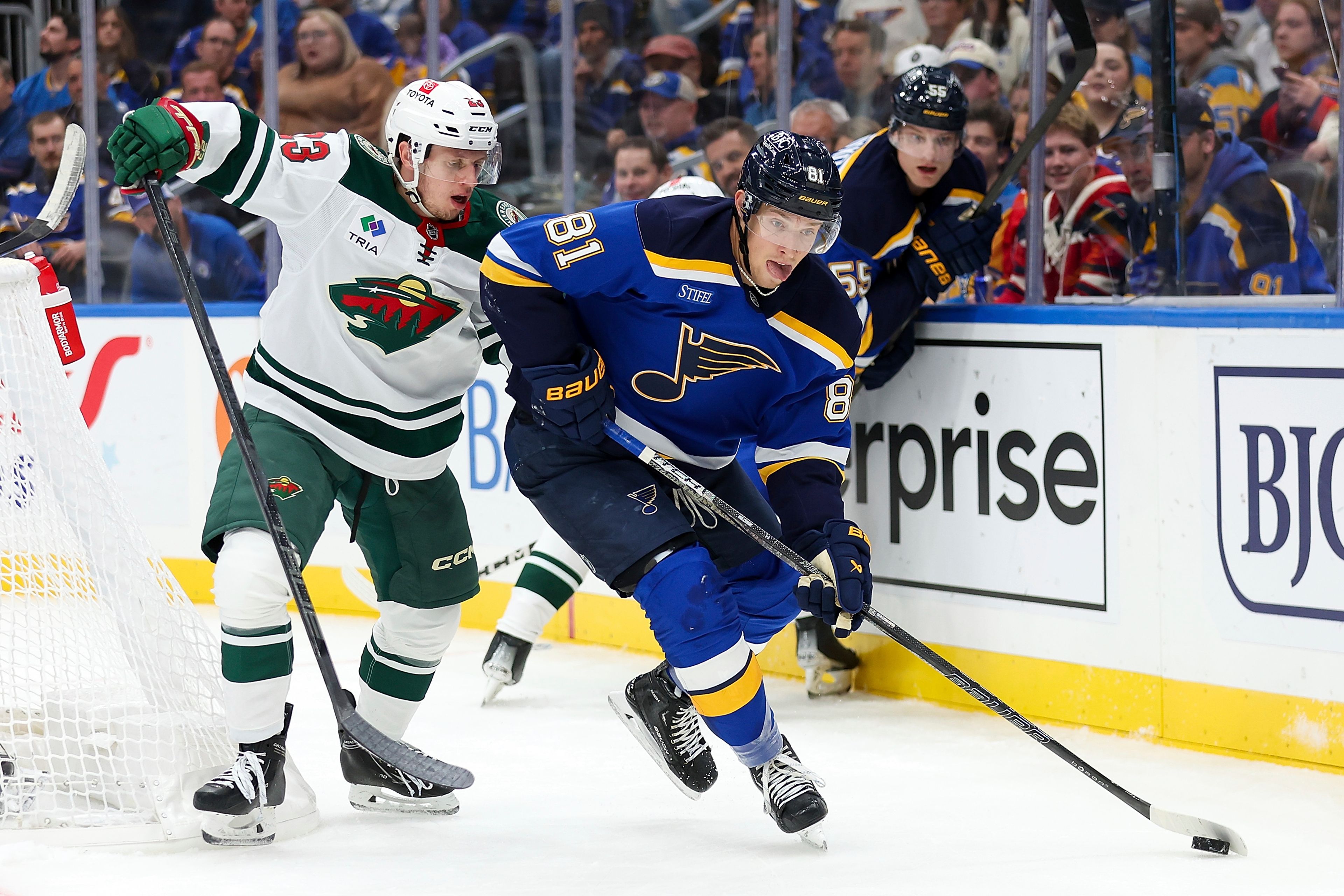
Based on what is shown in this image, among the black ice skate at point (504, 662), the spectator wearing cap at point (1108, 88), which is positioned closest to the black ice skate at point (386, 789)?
the black ice skate at point (504, 662)

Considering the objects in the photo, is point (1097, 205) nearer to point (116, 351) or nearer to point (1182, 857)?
point (1182, 857)

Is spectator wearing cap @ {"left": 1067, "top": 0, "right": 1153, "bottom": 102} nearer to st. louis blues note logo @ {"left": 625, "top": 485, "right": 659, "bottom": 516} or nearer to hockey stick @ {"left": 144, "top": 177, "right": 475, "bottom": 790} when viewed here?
st. louis blues note logo @ {"left": 625, "top": 485, "right": 659, "bottom": 516}

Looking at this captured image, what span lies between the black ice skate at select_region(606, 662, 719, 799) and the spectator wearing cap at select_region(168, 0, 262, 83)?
10.6 ft

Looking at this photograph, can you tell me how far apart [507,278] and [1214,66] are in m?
1.88

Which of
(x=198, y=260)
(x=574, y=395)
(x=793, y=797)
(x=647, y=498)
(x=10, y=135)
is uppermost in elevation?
(x=10, y=135)

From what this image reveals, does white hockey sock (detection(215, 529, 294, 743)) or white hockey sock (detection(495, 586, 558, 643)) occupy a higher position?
white hockey sock (detection(215, 529, 294, 743))

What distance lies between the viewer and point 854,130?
4320 millimetres

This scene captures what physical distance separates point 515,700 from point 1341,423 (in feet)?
6.61

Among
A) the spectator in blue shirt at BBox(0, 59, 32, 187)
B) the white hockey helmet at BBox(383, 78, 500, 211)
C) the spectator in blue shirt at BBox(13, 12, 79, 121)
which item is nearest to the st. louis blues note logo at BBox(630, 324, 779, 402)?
the white hockey helmet at BBox(383, 78, 500, 211)

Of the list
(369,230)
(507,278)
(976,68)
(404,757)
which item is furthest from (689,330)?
(976,68)

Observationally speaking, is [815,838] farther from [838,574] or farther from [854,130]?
[854,130]

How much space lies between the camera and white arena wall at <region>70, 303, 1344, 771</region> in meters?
3.07

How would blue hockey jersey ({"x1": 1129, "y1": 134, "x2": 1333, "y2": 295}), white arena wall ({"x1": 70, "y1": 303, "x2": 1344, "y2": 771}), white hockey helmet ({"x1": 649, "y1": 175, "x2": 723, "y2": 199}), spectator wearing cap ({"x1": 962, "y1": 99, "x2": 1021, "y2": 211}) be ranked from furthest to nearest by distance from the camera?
spectator wearing cap ({"x1": 962, "y1": 99, "x2": 1021, "y2": 211})
white hockey helmet ({"x1": 649, "y1": 175, "x2": 723, "y2": 199})
blue hockey jersey ({"x1": 1129, "y1": 134, "x2": 1333, "y2": 295})
white arena wall ({"x1": 70, "y1": 303, "x2": 1344, "y2": 771})

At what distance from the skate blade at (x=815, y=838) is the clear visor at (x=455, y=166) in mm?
1231
